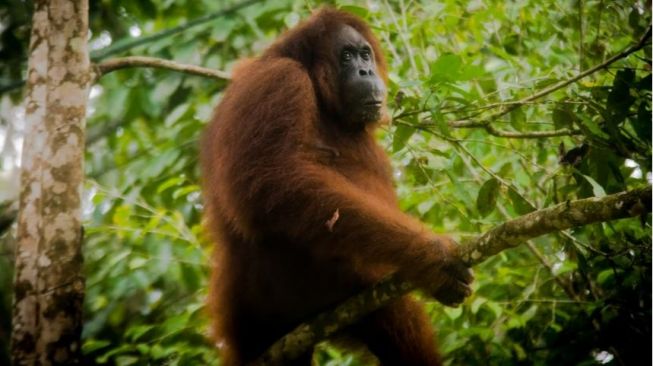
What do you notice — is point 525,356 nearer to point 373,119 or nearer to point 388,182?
point 388,182

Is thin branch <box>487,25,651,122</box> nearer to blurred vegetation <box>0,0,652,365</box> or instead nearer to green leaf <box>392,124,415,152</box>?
blurred vegetation <box>0,0,652,365</box>

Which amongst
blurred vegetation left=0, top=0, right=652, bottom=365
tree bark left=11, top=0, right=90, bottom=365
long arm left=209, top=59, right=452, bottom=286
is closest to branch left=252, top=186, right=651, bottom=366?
long arm left=209, top=59, right=452, bottom=286

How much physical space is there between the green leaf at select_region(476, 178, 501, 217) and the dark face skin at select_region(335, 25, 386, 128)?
0.72 meters

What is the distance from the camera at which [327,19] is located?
12.4ft

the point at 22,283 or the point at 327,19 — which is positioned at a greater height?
the point at 327,19

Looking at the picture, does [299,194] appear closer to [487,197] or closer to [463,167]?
[487,197]

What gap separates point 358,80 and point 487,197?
98cm

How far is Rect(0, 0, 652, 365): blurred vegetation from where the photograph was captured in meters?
3.01

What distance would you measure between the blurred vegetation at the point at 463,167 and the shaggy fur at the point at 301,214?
26 cm

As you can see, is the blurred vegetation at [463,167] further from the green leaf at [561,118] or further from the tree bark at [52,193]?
the tree bark at [52,193]

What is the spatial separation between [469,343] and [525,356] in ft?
1.16

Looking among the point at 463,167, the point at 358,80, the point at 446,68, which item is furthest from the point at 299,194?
the point at 463,167

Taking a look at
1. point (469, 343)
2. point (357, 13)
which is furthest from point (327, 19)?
point (469, 343)

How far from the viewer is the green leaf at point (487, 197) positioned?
2.97 metres
